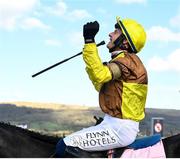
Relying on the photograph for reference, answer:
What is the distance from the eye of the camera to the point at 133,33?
639cm

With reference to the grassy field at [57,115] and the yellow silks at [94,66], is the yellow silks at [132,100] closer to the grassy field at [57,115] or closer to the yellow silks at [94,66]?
the yellow silks at [94,66]

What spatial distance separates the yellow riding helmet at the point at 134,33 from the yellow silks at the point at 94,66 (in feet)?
2.11

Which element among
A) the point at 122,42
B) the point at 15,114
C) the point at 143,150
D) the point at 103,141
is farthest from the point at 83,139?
the point at 15,114

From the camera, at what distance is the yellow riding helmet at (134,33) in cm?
639

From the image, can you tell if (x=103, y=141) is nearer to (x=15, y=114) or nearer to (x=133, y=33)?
(x=133, y=33)

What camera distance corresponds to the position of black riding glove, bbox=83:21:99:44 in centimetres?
598

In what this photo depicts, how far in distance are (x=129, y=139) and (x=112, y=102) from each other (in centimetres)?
46

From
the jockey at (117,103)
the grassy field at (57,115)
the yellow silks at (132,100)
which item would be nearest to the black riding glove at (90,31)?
the jockey at (117,103)

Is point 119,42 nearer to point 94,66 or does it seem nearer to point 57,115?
point 94,66

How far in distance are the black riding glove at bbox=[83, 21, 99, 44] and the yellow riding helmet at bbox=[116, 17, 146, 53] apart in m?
0.49

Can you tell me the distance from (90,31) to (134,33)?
65 centimetres

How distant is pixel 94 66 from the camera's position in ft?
19.0

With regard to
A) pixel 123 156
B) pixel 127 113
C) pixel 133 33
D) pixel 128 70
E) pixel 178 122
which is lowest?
pixel 178 122

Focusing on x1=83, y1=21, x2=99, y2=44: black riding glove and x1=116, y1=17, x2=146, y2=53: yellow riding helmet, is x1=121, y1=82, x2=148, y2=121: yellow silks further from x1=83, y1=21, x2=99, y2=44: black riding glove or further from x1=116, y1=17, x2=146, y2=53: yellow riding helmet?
x1=83, y1=21, x2=99, y2=44: black riding glove
